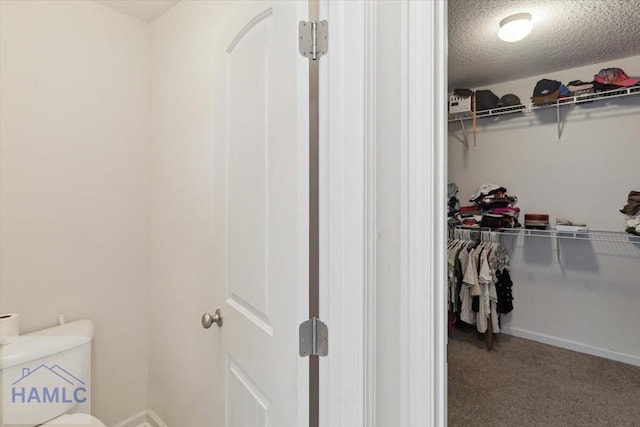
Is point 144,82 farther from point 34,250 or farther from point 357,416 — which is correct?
point 357,416

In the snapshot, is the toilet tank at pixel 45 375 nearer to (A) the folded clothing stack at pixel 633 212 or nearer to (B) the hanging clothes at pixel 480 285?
(B) the hanging clothes at pixel 480 285

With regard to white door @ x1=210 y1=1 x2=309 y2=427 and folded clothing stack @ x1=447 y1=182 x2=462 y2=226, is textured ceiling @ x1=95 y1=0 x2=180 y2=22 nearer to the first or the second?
white door @ x1=210 y1=1 x2=309 y2=427

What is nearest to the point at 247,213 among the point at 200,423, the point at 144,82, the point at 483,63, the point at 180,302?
the point at 180,302

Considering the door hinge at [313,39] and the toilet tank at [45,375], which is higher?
the door hinge at [313,39]

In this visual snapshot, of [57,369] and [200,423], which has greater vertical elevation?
[57,369]

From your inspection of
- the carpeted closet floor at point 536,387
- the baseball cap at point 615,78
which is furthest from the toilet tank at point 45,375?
the baseball cap at point 615,78

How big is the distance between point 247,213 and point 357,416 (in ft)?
1.99

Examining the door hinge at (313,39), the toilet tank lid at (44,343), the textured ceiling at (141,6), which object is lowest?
the toilet tank lid at (44,343)

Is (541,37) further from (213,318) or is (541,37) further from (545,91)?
(213,318)

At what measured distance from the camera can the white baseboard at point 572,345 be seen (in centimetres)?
241

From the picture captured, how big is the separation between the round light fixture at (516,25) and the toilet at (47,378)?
2.68m

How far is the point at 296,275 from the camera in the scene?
2.47ft

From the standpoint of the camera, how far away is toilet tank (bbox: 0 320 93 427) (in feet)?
3.73

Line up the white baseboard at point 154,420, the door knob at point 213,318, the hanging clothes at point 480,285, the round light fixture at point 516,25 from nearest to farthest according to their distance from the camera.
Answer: the door knob at point 213,318, the white baseboard at point 154,420, the round light fixture at point 516,25, the hanging clothes at point 480,285
